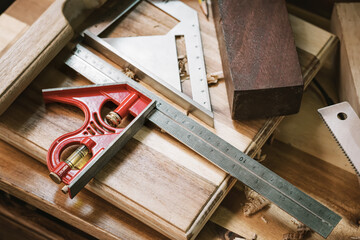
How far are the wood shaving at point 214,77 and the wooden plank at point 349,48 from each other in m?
0.38

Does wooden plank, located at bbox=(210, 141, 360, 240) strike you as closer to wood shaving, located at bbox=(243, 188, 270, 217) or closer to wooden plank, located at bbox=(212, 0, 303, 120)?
wood shaving, located at bbox=(243, 188, 270, 217)

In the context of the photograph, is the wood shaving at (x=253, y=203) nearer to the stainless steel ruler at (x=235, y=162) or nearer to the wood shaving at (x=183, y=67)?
the stainless steel ruler at (x=235, y=162)

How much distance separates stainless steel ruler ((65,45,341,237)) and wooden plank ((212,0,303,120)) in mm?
119

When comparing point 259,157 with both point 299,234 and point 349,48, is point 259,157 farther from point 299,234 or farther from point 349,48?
point 349,48

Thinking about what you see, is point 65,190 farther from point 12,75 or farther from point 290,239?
point 290,239

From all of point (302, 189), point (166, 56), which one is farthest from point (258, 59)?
point (302, 189)

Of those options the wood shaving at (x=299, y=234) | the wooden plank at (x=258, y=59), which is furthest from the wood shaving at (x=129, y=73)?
the wood shaving at (x=299, y=234)

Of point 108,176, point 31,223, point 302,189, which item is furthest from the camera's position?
point 31,223

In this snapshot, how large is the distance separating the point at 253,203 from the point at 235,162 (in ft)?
0.46

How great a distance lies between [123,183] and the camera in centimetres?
107

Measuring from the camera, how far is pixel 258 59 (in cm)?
113

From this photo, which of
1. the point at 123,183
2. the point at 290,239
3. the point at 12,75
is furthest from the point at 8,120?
the point at 290,239

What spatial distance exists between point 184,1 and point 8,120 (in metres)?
0.66

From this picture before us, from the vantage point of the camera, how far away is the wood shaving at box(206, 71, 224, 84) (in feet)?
4.01
